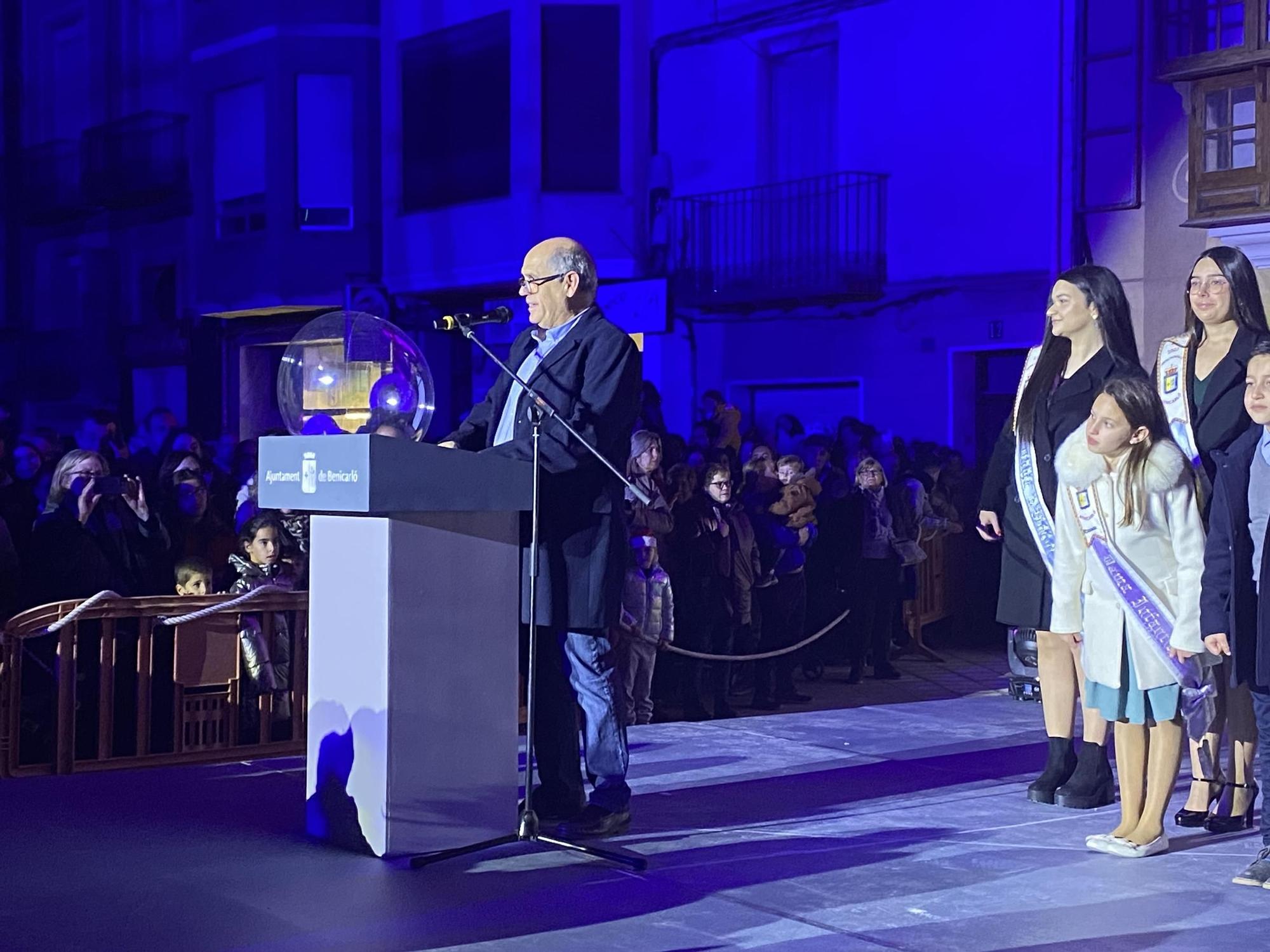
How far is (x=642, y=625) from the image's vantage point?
824 centimetres

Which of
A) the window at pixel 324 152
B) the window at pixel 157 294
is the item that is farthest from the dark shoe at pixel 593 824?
the window at pixel 157 294

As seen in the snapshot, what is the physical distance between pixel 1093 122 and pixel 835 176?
2336 millimetres

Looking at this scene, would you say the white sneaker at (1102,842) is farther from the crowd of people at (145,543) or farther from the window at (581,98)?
the window at (581,98)

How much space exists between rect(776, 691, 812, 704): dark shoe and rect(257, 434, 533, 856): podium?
190 inches

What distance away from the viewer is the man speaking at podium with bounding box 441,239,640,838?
5094 mm

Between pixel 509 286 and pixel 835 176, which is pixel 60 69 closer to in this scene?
pixel 509 286

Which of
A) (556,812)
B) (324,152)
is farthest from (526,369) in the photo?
(324,152)

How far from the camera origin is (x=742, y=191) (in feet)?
49.6

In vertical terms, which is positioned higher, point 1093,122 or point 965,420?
point 1093,122

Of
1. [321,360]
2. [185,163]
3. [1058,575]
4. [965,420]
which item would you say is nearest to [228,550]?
[321,360]

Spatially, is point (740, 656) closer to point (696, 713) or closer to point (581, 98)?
point (696, 713)

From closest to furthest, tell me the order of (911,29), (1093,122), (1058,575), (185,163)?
(1058,575)
(1093,122)
(911,29)
(185,163)

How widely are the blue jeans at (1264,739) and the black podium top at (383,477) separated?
87.4 inches

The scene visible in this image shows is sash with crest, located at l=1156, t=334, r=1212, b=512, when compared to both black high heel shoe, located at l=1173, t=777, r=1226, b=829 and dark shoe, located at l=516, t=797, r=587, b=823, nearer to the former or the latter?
black high heel shoe, located at l=1173, t=777, r=1226, b=829
